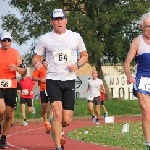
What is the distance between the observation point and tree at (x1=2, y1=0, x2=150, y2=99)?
45.2 meters

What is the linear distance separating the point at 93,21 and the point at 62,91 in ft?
113

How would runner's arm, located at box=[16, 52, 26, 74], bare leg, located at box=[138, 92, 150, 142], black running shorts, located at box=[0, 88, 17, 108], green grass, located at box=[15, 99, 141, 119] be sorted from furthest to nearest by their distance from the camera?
green grass, located at box=[15, 99, 141, 119], black running shorts, located at box=[0, 88, 17, 108], runner's arm, located at box=[16, 52, 26, 74], bare leg, located at box=[138, 92, 150, 142]

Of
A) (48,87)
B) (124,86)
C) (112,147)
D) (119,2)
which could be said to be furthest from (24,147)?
(124,86)

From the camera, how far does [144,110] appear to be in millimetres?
10156

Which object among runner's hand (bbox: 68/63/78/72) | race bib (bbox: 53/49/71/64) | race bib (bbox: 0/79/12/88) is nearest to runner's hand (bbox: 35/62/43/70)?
race bib (bbox: 53/49/71/64)

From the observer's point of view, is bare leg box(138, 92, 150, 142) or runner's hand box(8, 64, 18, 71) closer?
bare leg box(138, 92, 150, 142)

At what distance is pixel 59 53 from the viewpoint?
11344mm

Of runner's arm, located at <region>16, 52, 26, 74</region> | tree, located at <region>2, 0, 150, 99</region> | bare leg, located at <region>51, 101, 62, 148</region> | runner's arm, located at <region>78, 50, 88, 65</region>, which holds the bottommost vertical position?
→ bare leg, located at <region>51, 101, 62, 148</region>

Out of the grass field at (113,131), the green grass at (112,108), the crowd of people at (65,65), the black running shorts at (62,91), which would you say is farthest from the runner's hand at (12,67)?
the green grass at (112,108)

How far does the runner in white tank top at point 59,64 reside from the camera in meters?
11.3

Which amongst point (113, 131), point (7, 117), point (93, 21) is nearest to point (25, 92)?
point (113, 131)

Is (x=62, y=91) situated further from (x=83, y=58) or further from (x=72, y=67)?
(x=83, y=58)

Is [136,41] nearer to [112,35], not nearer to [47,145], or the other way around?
[47,145]

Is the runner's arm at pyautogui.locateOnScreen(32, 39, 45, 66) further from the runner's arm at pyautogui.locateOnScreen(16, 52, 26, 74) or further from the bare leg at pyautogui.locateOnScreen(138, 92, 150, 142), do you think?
the bare leg at pyautogui.locateOnScreen(138, 92, 150, 142)
